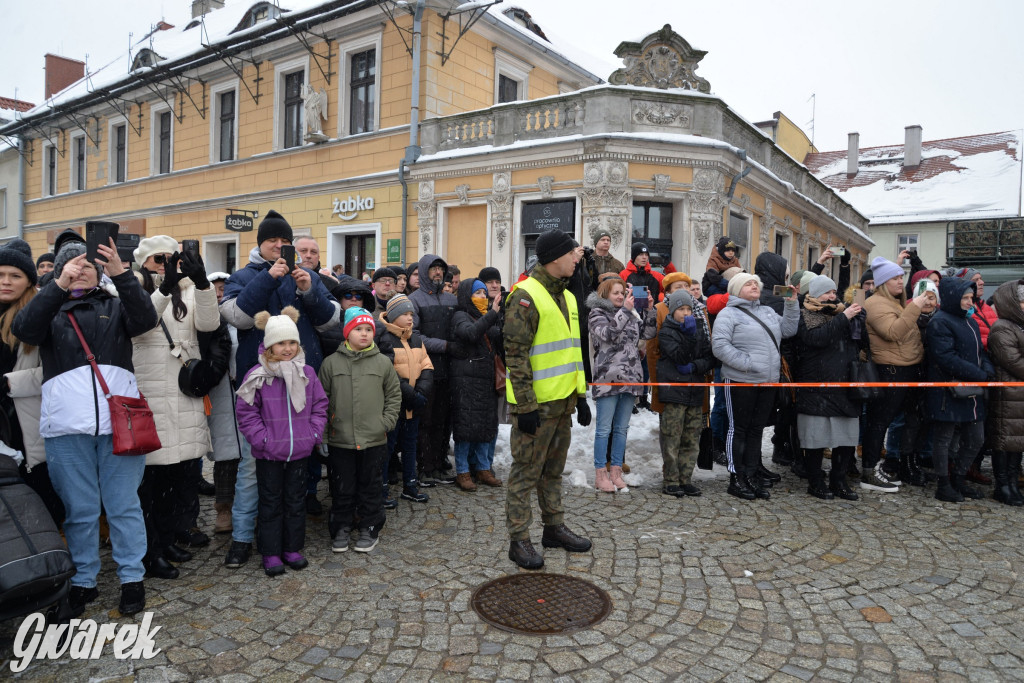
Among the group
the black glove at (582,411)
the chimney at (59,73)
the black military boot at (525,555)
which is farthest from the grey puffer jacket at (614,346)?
the chimney at (59,73)

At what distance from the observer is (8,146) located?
29141mm

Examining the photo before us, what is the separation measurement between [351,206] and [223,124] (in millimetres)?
6760

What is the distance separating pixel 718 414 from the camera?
6844 mm

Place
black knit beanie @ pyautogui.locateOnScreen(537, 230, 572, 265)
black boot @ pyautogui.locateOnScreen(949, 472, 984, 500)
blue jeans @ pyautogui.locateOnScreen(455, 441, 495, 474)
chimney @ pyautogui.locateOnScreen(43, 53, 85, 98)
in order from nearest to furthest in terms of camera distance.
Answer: black knit beanie @ pyautogui.locateOnScreen(537, 230, 572, 265), black boot @ pyautogui.locateOnScreen(949, 472, 984, 500), blue jeans @ pyautogui.locateOnScreen(455, 441, 495, 474), chimney @ pyautogui.locateOnScreen(43, 53, 85, 98)

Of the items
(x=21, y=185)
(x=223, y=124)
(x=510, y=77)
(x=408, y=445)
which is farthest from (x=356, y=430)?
(x=21, y=185)

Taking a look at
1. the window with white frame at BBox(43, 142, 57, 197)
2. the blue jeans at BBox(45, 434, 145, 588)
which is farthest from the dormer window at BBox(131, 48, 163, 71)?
the blue jeans at BBox(45, 434, 145, 588)

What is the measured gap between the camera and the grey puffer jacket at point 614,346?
6.03 metres

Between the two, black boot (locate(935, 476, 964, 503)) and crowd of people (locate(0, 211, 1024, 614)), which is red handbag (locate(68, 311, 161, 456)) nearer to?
crowd of people (locate(0, 211, 1024, 614))

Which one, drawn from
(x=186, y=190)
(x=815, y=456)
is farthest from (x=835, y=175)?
(x=815, y=456)

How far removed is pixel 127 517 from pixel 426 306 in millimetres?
3119

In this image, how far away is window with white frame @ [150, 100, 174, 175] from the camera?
21.9 m

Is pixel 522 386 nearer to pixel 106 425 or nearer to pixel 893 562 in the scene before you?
pixel 106 425

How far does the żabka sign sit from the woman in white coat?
40.5 feet

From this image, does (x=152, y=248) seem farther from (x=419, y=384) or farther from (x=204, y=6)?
(x=204, y=6)
